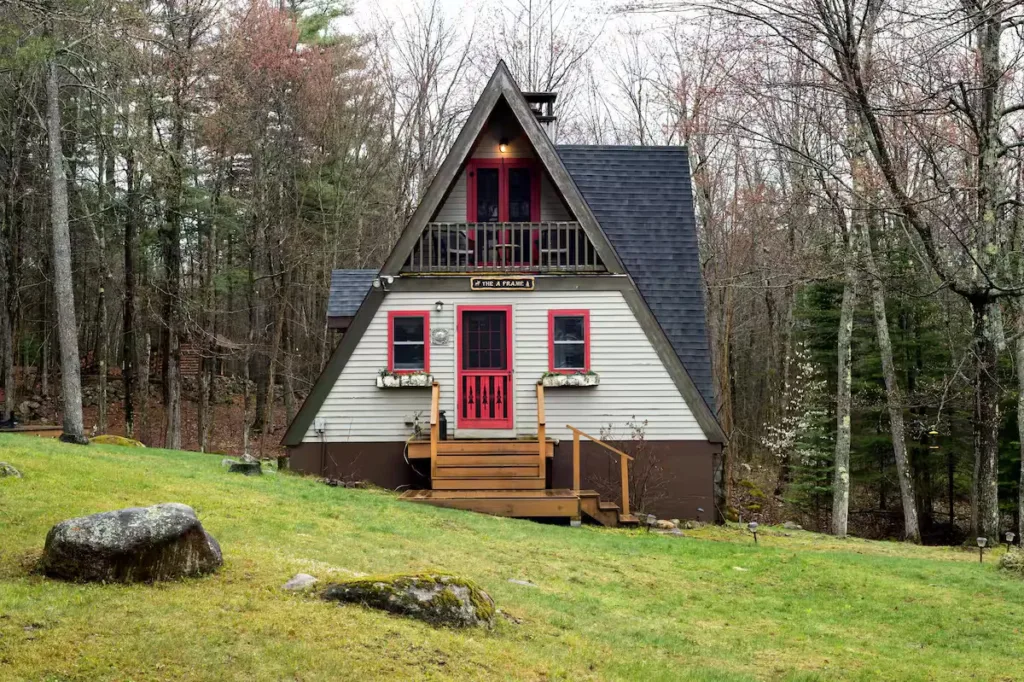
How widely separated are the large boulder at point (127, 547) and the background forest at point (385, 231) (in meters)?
8.81

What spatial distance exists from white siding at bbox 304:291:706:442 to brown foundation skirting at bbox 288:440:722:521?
27 cm

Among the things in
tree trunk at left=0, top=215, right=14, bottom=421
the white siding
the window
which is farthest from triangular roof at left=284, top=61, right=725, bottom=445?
tree trunk at left=0, top=215, right=14, bottom=421

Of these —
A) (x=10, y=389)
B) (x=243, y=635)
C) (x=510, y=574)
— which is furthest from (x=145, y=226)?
(x=243, y=635)

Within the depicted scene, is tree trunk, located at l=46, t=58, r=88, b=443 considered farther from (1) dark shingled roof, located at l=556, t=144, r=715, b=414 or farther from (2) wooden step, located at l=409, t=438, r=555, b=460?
(1) dark shingled roof, located at l=556, t=144, r=715, b=414

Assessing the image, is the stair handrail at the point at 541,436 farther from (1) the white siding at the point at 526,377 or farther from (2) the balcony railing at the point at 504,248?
(2) the balcony railing at the point at 504,248

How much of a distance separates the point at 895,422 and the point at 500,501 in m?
10.4

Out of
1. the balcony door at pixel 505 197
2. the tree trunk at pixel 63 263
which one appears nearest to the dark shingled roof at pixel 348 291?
the balcony door at pixel 505 197

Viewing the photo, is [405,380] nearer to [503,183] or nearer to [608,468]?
[608,468]

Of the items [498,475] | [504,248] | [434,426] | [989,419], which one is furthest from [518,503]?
[989,419]

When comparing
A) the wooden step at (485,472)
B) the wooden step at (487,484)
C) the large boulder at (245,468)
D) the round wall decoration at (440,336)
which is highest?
the round wall decoration at (440,336)

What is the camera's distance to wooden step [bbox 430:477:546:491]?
1681cm

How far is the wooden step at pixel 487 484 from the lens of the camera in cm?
1681

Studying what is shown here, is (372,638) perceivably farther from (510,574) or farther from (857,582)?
(857,582)

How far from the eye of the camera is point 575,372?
18406mm
